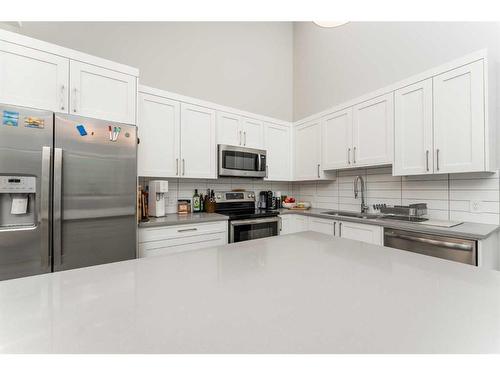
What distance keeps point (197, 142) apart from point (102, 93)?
1.05 meters

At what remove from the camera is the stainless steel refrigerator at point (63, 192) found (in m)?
1.44

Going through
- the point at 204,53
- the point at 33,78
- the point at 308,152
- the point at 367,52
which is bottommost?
the point at 308,152

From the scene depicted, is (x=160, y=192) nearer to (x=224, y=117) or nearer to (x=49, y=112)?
(x=49, y=112)

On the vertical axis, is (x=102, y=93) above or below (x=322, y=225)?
above

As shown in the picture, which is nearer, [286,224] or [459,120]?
[459,120]

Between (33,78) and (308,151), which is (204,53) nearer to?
(308,151)

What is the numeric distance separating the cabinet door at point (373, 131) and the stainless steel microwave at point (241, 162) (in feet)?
3.77

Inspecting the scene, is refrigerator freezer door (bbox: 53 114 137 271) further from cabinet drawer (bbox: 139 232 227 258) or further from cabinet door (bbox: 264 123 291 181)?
cabinet door (bbox: 264 123 291 181)

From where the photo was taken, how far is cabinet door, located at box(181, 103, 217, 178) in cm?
261

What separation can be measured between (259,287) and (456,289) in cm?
51

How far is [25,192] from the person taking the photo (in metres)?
1.46

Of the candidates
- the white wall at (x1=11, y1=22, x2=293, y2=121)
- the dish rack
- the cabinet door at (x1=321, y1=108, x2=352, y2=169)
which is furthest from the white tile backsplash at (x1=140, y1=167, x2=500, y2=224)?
the white wall at (x1=11, y1=22, x2=293, y2=121)

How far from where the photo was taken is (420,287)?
611mm

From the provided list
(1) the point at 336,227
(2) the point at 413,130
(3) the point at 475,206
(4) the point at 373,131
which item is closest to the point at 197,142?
(1) the point at 336,227
